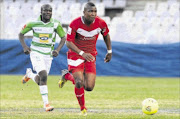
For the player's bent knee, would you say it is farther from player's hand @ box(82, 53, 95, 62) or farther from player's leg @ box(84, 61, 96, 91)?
player's hand @ box(82, 53, 95, 62)

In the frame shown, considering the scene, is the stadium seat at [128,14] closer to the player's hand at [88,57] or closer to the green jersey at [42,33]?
the green jersey at [42,33]

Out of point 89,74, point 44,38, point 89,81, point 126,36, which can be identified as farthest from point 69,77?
point 126,36

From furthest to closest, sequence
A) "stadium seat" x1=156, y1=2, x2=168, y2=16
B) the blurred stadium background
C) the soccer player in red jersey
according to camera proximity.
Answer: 1. "stadium seat" x1=156, y1=2, x2=168, y2=16
2. the blurred stadium background
3. the soccer player in red jersey

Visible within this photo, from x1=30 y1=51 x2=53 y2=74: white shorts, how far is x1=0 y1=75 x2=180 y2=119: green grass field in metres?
0.86

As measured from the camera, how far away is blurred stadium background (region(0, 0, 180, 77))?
19.3 metres

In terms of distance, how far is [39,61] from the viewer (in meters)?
9.73

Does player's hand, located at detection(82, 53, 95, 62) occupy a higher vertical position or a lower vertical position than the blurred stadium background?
higher

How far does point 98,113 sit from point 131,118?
95 cm

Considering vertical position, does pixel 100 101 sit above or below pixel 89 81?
below

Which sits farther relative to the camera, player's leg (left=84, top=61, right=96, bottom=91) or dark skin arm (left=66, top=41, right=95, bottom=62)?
player's leg (left=84, top=61, right=96, bottom=91)

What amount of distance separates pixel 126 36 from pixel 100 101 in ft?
38.2

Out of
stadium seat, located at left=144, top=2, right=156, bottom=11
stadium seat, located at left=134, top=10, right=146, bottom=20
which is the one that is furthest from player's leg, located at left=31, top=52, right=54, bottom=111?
stadium seat, located at left=144, top=2, right=156, bottom=11

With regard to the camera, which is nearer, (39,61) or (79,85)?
(79,85)

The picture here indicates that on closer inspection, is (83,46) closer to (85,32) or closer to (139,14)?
(85,32)
